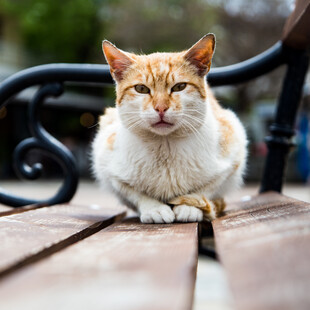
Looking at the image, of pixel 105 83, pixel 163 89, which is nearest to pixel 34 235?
pixel 163 89

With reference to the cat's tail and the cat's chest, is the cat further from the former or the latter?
the cat's tail

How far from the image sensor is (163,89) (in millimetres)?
1640

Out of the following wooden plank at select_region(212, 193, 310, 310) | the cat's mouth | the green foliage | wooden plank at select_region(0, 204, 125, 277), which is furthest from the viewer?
the green foliage

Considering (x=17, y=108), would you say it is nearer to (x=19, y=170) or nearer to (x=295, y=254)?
(x=19, y=170)

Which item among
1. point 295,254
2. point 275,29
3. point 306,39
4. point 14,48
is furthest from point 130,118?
point 14,48

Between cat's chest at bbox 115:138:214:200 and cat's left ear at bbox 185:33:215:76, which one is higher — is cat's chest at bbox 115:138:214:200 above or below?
below

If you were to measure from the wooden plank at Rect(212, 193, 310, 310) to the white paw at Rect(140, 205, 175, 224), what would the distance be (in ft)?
1.37

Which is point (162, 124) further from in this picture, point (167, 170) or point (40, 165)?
point (40, 165)

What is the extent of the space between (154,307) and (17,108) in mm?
14188

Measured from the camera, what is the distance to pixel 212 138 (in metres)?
1.74

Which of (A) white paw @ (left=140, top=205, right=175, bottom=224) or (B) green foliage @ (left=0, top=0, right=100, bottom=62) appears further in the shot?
(B) green foliage @ (left=0, top=0, right=100, bottom=62)

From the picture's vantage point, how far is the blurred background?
Result: 44.5 ft

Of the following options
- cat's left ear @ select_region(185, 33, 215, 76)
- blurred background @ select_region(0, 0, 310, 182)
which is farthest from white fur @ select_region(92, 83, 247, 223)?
blurred background @ select_region(0, 0, 310, 182)

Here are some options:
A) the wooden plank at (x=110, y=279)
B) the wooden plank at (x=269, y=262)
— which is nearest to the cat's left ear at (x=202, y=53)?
the wooden plank at (x=269, y=262)
